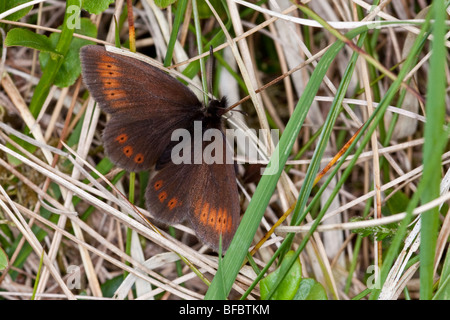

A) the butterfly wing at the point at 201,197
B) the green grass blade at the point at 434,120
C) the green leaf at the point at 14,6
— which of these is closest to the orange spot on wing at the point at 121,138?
the butterfly wing at the point at 201,197

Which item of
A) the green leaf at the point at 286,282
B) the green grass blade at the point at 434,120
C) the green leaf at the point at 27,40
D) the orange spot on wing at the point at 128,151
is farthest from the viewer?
the orange spot on wing at the point at 128,151

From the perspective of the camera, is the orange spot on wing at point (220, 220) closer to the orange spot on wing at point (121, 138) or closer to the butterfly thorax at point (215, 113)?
the butterfly thorax at point (215, 113)

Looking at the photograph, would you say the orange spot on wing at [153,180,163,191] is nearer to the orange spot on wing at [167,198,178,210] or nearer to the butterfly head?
the orange spot on wing at [167,198,178,210]

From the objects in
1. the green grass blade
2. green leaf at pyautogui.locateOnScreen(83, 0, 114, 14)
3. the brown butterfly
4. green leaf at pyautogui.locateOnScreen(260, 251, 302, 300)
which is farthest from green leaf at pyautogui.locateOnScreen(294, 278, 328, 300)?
green leaf at pyautogui.locateOnScreen(83, 0, 114, 14)

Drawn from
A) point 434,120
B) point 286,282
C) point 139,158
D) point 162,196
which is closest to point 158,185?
point 162,196

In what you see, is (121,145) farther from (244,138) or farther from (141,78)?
(244,138)
